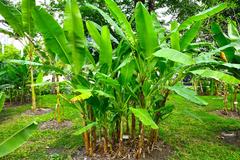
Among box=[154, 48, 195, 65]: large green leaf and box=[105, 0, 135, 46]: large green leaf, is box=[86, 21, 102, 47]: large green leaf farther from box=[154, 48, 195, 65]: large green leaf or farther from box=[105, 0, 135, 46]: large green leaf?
box=[154, 48, 195, 65]: large green leaf

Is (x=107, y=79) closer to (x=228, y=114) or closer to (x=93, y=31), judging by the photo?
(x=93, y=31)

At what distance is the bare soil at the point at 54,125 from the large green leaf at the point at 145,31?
7.77 ft

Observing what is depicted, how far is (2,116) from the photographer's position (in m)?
6.20

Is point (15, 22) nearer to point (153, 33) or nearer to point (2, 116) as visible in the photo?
point (153, 33)

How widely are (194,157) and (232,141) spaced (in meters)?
0.86

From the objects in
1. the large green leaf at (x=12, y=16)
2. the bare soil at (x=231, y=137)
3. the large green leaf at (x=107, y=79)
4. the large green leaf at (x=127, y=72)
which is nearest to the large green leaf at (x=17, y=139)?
the large green leaf at (x=107, y=79)

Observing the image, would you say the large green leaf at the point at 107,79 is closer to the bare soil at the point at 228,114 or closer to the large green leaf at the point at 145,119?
the large green leaf at the point at 145,119

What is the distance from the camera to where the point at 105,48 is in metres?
2.94

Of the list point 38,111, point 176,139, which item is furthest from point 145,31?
point 38,111

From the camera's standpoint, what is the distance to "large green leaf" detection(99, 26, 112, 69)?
9.52 feet

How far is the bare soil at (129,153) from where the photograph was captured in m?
3.15

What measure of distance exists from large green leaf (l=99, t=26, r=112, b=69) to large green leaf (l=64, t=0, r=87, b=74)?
17 centimetres

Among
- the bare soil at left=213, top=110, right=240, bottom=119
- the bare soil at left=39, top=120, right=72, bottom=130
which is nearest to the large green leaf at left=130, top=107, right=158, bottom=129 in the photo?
the bare soil at left=39, top=120, right=72, bottom=130

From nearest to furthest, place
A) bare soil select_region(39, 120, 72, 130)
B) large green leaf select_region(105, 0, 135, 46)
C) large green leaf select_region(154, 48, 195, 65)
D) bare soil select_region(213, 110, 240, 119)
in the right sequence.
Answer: large green leaf select_region(154, 48, 195, 65) → large green leaf select_region(105, 0, 135, 46) → bare soil select_region(39, 120, 72, 130) → bare soil select_region(213, 110, 240, 119)
